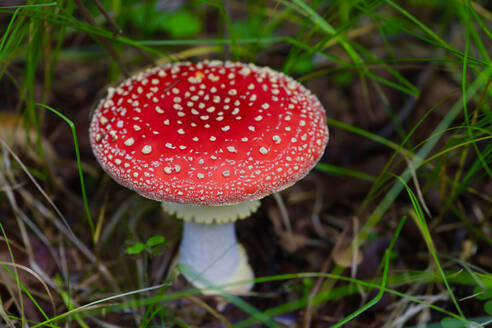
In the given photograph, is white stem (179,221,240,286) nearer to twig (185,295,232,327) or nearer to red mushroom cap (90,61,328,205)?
twig (185,295,232,327)

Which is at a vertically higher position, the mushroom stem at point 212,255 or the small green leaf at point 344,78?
the small green leaf at point 344,78

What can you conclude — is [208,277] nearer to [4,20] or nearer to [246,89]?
[246,89]

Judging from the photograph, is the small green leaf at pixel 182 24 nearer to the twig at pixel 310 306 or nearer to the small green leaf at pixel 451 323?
the twig at pixel 310 306

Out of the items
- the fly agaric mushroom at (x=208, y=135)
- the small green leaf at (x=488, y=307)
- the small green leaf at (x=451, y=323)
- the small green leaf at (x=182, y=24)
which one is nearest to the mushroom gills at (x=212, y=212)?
the fly agaric mushroom at (x=208, y=135)

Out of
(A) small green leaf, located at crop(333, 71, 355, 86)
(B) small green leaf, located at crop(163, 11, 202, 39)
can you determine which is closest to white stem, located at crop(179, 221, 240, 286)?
(A) small green leaf, located at crop(333, 71, 355, 86)

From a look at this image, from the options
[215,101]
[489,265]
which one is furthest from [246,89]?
[489,265]

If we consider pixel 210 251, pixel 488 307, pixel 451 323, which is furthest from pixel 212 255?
pixel 488 307
